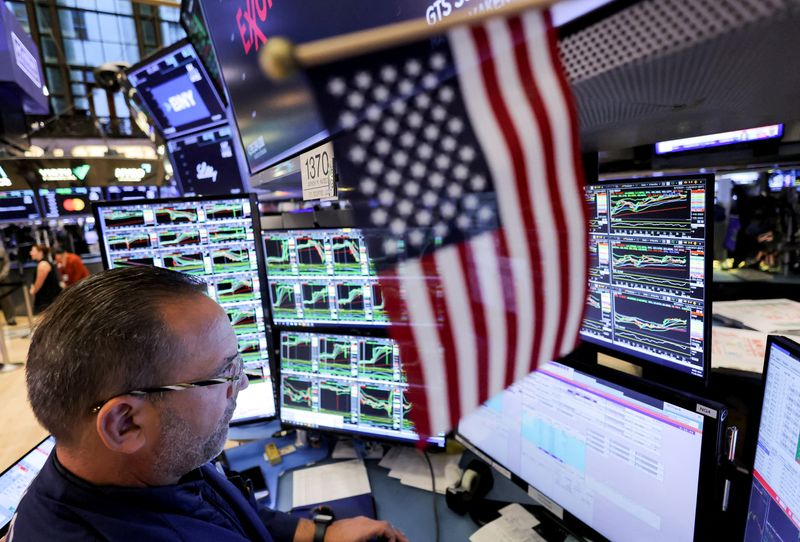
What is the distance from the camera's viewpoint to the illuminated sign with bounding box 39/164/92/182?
543 centimetres

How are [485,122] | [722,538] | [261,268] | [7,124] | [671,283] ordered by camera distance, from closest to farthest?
[485,122] → [722,538] → [671,283] → [261,268] → [7,124]

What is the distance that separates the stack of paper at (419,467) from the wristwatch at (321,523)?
282 millimetres

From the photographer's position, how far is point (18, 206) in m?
5.33

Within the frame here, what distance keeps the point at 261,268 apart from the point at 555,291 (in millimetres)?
1272

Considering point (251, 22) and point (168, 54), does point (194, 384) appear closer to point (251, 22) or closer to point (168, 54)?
point (251, 22)

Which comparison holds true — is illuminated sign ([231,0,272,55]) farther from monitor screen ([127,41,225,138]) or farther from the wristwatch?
the wristwatch

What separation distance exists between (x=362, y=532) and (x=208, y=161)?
8.68ft

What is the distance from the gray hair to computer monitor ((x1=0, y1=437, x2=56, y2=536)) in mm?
436

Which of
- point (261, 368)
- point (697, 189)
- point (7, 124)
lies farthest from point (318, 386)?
point (7, 124)

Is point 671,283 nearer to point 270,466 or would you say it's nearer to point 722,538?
point 722,538

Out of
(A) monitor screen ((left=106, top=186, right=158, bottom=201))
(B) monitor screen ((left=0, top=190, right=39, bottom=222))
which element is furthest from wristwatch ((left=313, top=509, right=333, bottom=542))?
(B) monitor screen ((left=0, top=190, right=39, bottom=222))

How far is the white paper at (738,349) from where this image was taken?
4.20ft

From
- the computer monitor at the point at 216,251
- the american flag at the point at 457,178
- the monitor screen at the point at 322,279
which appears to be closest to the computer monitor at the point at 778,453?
the american flag at the point at 457,178

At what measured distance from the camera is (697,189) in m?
0.82
